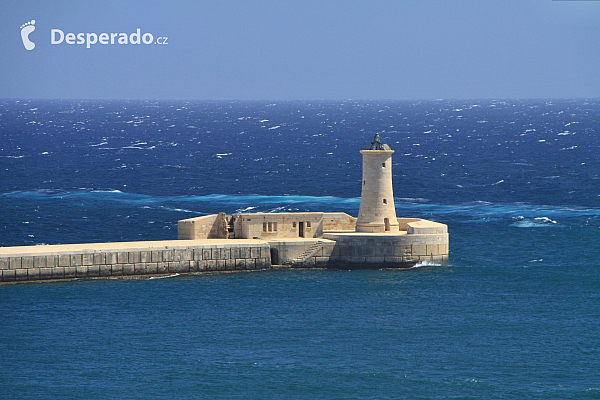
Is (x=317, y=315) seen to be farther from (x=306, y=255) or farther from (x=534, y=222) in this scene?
(x=534, y=222)

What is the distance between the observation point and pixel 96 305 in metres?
48.6

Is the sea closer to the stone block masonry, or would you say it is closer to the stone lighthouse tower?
the stone block masonry

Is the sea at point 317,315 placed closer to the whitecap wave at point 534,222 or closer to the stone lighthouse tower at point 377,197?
the whitecap wave at point 534,222

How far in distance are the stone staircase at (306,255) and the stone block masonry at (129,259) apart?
1292mm

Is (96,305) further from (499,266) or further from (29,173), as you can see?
(29,173)

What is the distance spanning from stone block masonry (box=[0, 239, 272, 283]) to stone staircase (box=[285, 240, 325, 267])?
1.29 metres

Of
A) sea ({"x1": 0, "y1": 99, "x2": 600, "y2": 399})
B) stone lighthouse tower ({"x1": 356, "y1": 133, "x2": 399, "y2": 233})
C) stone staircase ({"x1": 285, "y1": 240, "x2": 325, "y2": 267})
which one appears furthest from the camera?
stone lighthouse tower ({"x1": 356, "y1": 133, "x2": 399, "y2": 233})

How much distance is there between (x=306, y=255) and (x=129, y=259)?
383 inches

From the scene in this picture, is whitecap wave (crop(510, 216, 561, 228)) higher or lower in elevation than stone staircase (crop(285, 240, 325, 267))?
lower

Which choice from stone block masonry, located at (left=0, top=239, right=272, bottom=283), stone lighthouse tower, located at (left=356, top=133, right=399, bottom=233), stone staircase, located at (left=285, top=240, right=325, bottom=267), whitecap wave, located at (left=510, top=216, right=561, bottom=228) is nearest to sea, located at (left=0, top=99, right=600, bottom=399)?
whitecap wave, located at (left=510, top=216, right=561, bottom=228)

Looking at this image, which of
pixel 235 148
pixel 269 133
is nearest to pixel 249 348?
pixel 235 148

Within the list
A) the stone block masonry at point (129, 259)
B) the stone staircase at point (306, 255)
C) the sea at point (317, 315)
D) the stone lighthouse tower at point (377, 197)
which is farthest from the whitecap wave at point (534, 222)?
the stone block masonry at point (129, 259)

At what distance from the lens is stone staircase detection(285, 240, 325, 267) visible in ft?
187

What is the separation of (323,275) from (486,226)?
73.0ft
